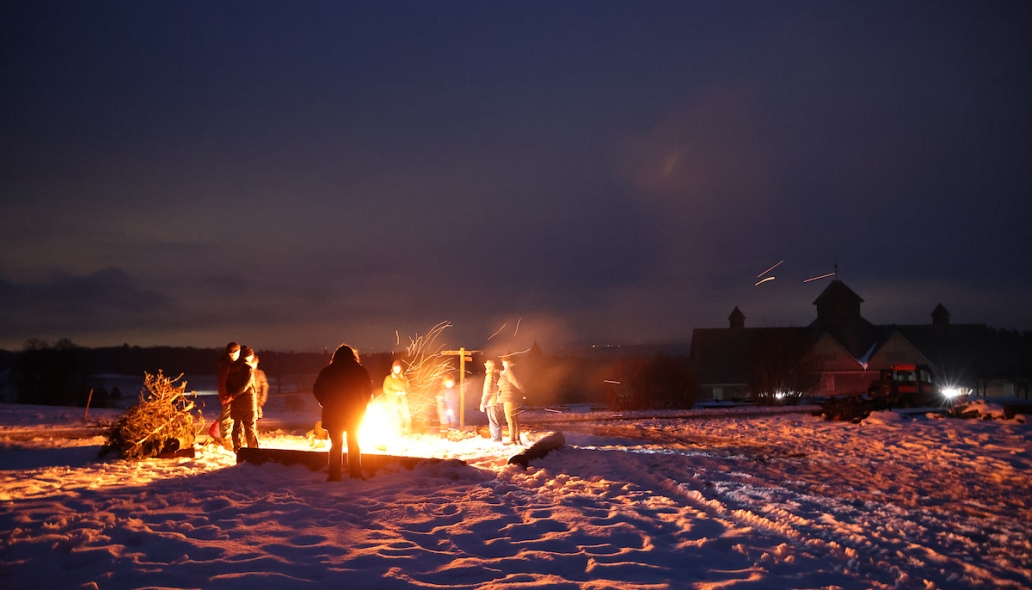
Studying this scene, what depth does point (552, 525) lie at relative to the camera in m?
6.17

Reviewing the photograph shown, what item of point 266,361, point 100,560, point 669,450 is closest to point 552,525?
point 100,560

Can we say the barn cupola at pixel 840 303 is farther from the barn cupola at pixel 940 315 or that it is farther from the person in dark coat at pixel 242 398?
the person in dark coat at pixel 242 398

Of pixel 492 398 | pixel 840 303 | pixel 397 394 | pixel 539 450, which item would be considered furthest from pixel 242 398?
pixel 840 303

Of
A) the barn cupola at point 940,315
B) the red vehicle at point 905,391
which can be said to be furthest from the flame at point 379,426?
the barn cupola at point 940,315

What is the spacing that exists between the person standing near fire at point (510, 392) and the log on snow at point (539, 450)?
1285 millimetres

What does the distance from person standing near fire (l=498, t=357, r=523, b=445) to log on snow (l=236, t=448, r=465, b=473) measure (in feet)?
11.4

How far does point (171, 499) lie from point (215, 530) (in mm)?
1574

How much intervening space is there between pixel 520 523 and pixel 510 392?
6.01m

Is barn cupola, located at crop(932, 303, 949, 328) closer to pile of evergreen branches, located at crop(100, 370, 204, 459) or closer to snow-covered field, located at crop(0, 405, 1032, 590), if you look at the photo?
snow-covered field, located at crop(0, 405, 1032, 590)

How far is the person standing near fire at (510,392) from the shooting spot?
12133mm

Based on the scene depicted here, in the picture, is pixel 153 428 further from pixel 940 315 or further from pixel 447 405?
pixel 940 315

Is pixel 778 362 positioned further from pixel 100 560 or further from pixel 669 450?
pixel 100 560

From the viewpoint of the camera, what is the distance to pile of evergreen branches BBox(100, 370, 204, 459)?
9922mm

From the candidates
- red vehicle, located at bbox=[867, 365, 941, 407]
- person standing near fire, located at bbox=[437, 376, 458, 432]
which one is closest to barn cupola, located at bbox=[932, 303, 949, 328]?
red vehicle, located at bbox=[867, 365, 941, 407]
